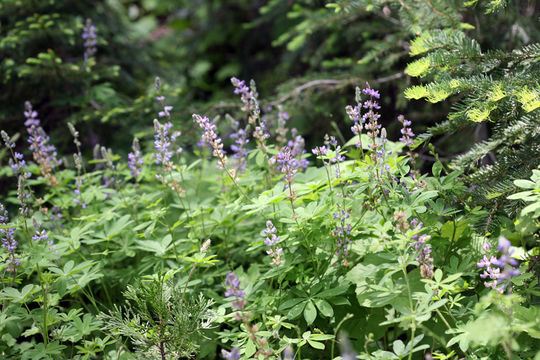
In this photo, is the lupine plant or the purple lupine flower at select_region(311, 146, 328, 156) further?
the purple lupine flower at select_region(311, 146, 328, 156)

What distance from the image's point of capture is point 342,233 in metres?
1.88

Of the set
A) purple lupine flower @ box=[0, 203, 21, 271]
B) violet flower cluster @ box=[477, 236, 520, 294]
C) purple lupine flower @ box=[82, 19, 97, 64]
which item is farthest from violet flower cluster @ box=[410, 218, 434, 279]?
purple lupine flower @ box=[82, 19, 97, 64]

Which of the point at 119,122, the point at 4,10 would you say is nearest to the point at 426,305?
the point at 119,122

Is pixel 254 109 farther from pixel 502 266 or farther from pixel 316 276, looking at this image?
pixel 502 266

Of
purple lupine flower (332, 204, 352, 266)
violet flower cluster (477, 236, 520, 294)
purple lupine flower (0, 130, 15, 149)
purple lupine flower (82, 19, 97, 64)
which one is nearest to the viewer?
violet flower cluster (477, 236, 520, 294)

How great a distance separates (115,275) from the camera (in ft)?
7.56

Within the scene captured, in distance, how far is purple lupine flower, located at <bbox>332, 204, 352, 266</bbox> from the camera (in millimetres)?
1853

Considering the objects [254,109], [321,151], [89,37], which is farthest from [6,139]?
[89,37]

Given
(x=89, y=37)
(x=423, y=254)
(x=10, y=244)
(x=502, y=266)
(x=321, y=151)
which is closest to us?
(x=502, y=266)

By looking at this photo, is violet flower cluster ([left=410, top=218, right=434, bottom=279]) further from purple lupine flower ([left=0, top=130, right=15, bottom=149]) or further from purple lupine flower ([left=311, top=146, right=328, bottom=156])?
purple lupine flower ([left=0, top=130, right=15, bottom=149])

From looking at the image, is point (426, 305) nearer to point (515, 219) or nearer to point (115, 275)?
point (515, 219)

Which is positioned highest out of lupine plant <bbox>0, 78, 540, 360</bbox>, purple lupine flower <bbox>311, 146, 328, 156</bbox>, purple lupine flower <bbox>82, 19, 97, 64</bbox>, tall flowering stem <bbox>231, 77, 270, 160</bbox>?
purple lupine flower <bbox>82, 19, 97, 64</bbox>

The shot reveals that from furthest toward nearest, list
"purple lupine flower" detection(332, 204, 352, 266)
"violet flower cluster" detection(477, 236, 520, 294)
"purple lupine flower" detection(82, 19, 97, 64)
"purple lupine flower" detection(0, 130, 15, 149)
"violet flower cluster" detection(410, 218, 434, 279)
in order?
1. "purple lupine flower" detection(82, 19, 97, 64)
2. "purple lupine flower" detection(0, 130, 15, 149)
3. "purple lupine flower" detection(332, 204, 352, 266)
4. "violet flower cluster" detection(410, 218, 434, 279)
5. "violet flower cluster" detection(477, 236, 520, 294)

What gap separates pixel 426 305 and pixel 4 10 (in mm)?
3478
